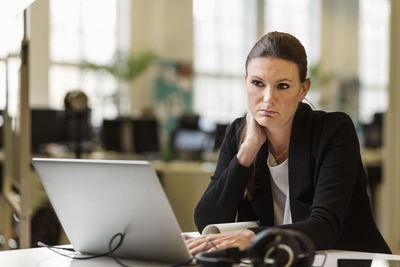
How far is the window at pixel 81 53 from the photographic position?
8.95 meters

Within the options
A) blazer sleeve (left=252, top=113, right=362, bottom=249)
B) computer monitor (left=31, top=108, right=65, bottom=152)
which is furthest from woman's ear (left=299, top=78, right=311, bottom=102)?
computer monitor (left=31, top=108, right=65, bottom=152)

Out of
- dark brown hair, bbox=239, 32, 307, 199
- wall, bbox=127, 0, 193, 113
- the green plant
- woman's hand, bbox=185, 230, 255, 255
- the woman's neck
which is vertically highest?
wall, bbox=127, 0, 193, 113

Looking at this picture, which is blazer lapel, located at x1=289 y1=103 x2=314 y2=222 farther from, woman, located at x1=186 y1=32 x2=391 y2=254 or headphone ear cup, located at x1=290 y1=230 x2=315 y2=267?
headphone ear cup, located at x1=290 y1=230 x2=315 y2=267

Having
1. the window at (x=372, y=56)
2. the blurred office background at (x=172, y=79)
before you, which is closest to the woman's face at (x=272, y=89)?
the blurred office background at (x=172, y=79)

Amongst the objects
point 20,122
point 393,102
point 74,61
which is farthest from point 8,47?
point 74,61

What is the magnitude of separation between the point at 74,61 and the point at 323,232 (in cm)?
806

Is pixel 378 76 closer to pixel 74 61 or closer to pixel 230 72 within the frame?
pixel 230 72

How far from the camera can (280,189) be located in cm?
194

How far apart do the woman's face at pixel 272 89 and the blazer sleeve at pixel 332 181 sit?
143 millimetres

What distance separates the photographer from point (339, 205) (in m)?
1.62

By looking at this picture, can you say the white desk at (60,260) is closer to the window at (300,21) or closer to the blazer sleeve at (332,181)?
the blazer sleeve at (332,181)

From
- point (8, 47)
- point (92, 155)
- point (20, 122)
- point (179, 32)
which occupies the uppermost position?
point (179, 32)

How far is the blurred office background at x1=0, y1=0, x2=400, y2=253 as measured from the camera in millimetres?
5062

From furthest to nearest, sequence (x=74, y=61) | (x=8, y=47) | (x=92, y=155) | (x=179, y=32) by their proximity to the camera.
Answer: (x=179, y=32) → (x=74, y=61) → (x=92, y=155) → (x=8, y=47)
